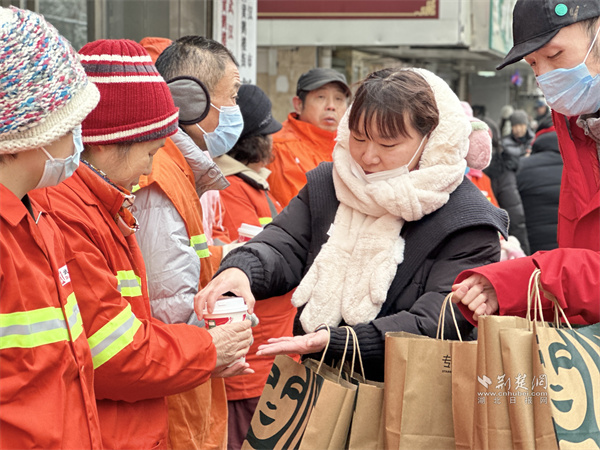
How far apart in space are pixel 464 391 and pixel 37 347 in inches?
46.9

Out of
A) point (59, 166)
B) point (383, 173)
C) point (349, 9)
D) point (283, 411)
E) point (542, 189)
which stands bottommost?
point (542, 189)

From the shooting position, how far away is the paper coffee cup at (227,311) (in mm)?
2764

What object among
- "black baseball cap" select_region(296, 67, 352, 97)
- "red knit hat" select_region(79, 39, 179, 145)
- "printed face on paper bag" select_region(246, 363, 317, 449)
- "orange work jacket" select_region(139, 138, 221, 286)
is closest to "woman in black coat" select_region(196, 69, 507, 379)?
"printed face on paper bag" select_region(246, 363, 317, 449)

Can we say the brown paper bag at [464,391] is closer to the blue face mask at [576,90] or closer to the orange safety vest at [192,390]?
the blue face mask at [576,90]

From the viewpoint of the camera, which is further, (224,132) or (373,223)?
(224,132)

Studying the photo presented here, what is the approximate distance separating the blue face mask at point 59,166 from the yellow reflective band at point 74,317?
31 centimetres

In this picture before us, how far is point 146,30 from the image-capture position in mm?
7395

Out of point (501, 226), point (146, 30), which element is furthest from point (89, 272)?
point (146, 30)

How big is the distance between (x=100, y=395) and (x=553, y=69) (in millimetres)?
1780

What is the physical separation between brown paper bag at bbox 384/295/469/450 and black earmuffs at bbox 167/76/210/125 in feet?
5.09

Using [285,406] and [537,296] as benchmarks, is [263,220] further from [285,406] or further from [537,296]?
[537,296]

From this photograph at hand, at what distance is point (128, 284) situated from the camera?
260 centimetres

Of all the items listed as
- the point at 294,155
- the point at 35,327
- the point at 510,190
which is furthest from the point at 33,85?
the point at 510,190

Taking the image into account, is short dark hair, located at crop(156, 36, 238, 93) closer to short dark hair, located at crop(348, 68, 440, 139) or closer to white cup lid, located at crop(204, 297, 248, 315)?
short dark hair, located at crop(348, 68, 440, 139)
